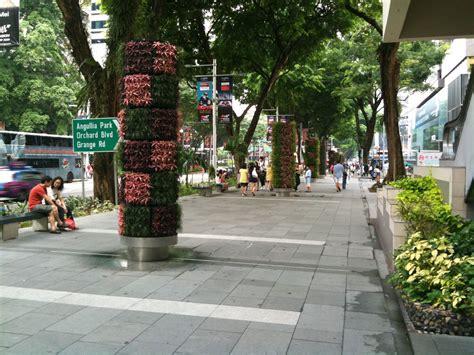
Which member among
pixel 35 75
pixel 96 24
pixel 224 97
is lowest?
pixel 224 97

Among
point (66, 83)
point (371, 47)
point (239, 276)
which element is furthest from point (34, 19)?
point (239, 276)

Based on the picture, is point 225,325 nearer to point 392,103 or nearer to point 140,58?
point 140,58

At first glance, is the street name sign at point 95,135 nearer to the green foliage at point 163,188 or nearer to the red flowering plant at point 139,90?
the red flowering plant at point 139,90

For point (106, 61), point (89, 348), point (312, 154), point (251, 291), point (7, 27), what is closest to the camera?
point (89, 348)

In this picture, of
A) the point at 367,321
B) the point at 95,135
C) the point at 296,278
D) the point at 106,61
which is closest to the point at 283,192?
the point at 106,61

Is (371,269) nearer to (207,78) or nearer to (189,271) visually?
(189,271)

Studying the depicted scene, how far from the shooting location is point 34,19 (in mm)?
34969

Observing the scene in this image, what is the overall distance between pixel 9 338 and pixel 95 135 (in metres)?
8.91

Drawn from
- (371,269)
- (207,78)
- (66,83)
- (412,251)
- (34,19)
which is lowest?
(371,269)

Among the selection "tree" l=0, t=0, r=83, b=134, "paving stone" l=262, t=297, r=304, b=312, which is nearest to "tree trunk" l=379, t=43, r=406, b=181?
"paving stone" l=262, t=297, r=304, b=312

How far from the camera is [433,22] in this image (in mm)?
9297

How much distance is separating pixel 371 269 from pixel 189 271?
2740mm

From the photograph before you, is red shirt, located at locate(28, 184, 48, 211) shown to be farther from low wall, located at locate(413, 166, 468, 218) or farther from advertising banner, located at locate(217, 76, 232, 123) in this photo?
advertising banner, located at locate(217, 76, 232, 123)

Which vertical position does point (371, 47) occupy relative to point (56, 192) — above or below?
above
